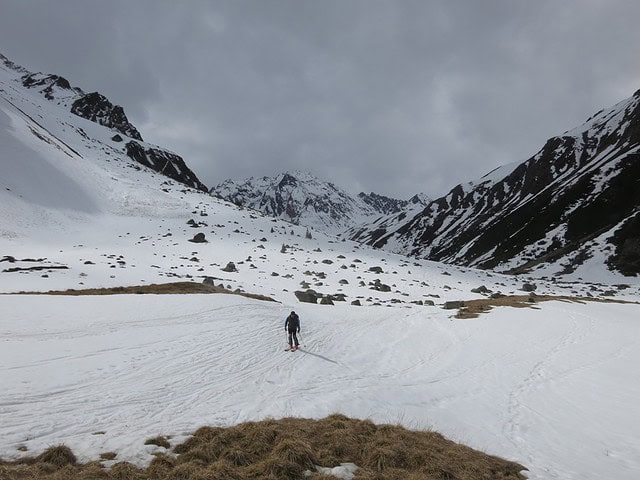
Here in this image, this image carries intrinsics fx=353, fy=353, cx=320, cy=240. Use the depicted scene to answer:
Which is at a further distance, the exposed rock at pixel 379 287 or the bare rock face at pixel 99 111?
the bare rock face at pixel 99 111

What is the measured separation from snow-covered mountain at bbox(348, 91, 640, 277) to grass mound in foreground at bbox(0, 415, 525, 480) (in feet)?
328

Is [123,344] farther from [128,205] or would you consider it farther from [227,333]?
[128,205]

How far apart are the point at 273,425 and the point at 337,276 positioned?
4511 centimetres

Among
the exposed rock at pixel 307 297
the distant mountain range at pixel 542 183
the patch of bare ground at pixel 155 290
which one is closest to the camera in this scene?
the patch of bare ground at pixel 155 290

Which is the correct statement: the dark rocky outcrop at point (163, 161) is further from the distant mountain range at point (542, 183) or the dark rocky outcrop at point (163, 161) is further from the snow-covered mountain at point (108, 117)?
the distant mountain range at point (542, 183)

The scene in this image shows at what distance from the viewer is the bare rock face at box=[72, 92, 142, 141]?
183000 mm

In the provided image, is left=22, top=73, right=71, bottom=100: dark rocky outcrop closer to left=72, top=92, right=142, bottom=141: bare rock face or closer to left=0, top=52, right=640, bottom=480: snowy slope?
left=72, top=92, right=142, bottom=141: bare rock face

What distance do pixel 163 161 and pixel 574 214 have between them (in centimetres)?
17266

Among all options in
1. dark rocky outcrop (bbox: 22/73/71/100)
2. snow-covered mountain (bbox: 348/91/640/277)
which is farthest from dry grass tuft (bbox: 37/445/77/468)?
dark rocky outcrop (bbox: 22/73/71/100)

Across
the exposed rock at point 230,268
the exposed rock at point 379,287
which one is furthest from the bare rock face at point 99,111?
the exposed rock at point 379,287

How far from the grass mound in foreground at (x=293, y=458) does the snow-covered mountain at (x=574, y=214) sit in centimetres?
10001

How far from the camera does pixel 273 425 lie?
31.9 feet

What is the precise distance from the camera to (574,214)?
123500 mm

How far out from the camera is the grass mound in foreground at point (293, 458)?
6938 millimetres
